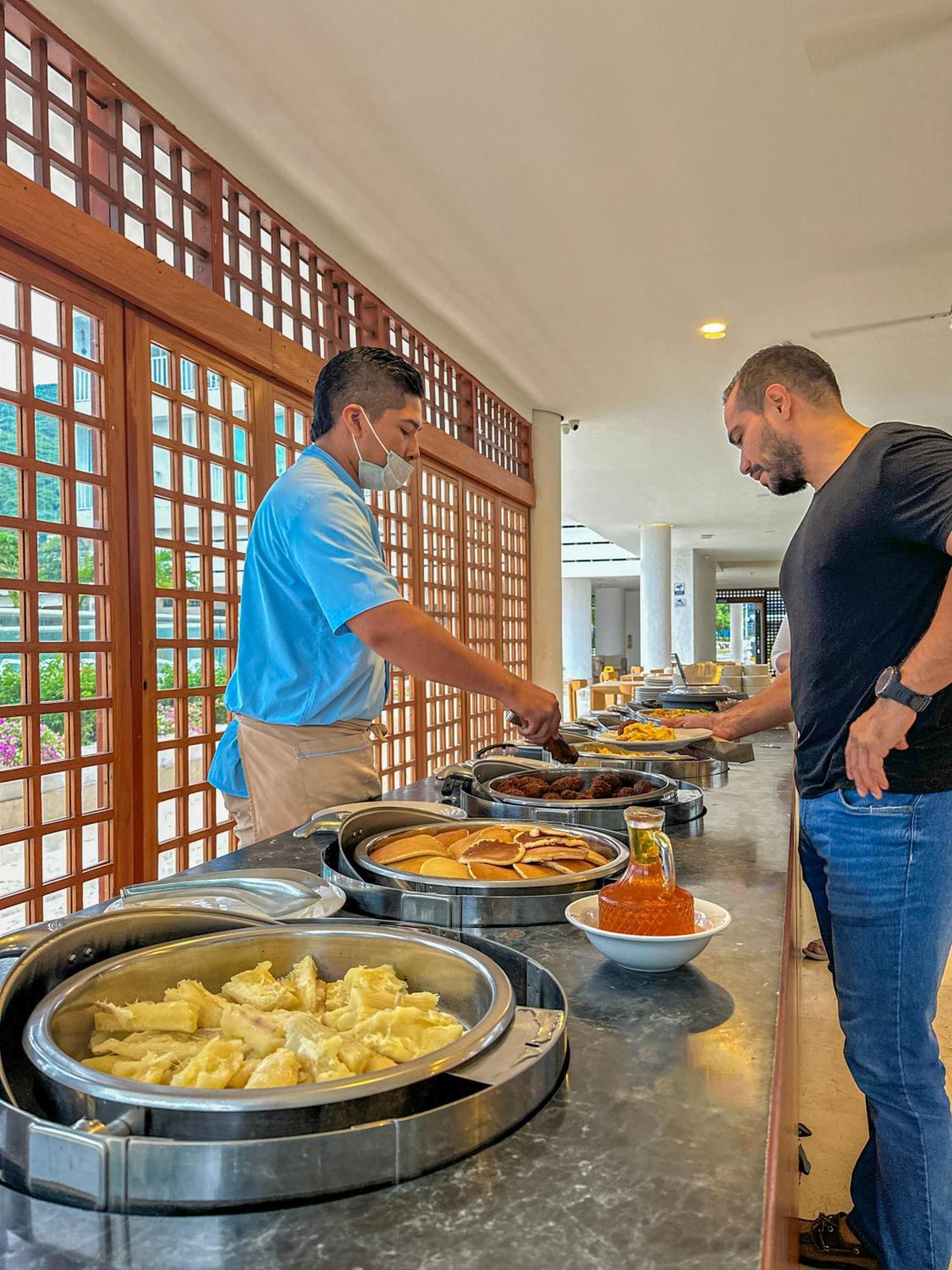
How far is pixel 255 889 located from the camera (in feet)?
3.44

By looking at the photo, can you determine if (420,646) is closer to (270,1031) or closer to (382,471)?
(382,471)

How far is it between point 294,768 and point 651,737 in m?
1.03

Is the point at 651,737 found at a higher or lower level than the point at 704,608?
lower

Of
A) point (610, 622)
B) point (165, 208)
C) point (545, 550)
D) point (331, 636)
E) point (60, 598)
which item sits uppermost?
point (165, 208)

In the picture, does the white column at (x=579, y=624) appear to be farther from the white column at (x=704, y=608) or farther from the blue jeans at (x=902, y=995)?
the blue jeans at (x=902, y=995)

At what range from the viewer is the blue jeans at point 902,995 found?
1385 millimetres

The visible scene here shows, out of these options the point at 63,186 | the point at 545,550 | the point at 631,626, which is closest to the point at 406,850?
the point at 63,186

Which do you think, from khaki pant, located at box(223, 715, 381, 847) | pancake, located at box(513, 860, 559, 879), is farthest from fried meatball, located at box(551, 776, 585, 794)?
pancake, located at box(513, 860, 559, 879)

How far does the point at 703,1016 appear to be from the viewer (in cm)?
80

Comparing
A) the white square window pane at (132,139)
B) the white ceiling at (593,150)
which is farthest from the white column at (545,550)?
the white square window pane at (132,139)

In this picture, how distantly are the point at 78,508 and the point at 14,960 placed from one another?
216cm

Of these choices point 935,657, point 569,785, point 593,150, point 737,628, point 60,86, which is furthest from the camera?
point 737,628

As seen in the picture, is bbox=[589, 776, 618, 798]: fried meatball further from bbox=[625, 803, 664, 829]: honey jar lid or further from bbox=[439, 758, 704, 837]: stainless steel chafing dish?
bbox=[625, 803, 664, 829]: honey jar lid

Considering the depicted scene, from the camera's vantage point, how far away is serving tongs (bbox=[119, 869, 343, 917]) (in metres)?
0.97
